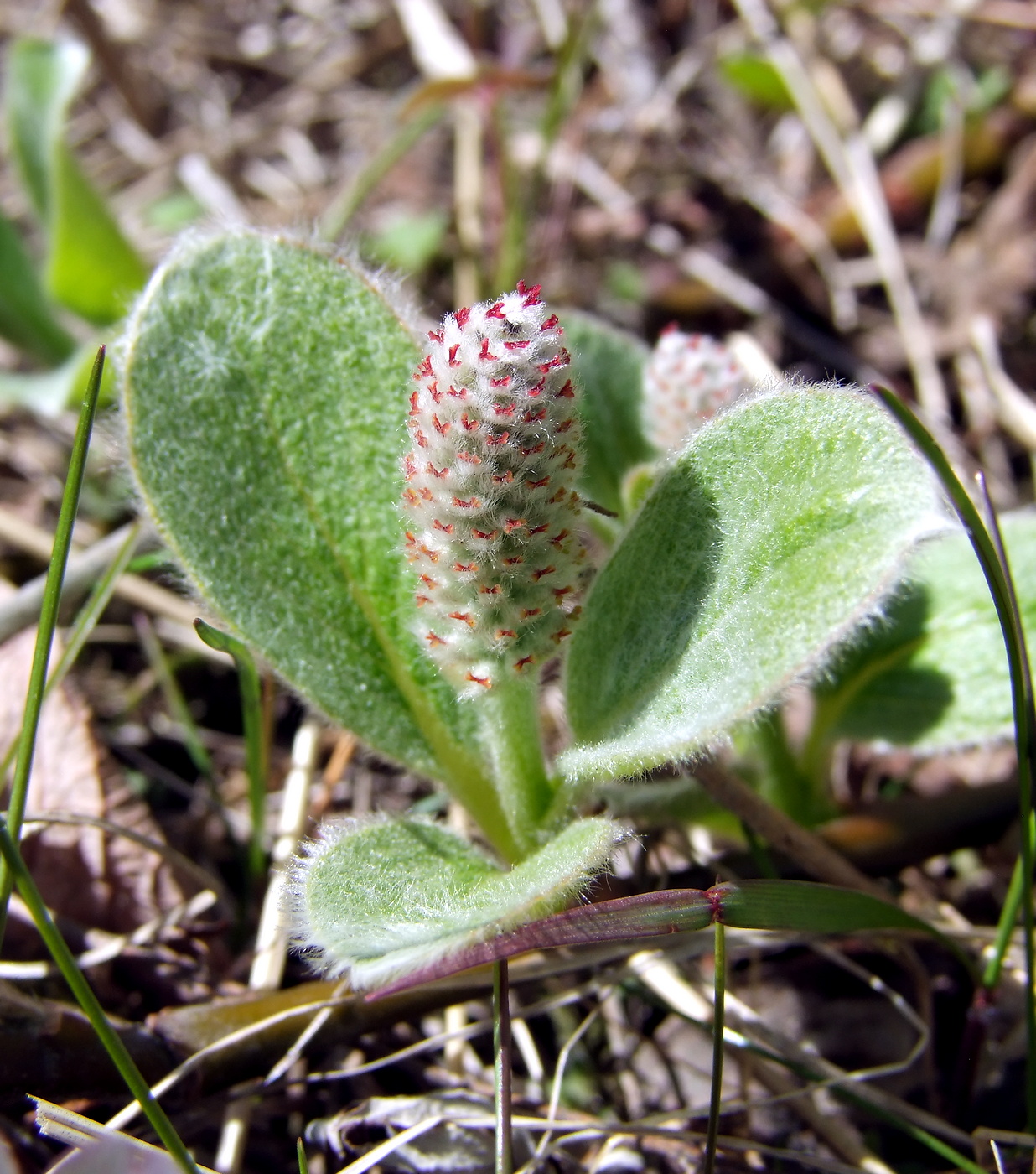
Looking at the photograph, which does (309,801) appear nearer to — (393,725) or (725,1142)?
(393,725)

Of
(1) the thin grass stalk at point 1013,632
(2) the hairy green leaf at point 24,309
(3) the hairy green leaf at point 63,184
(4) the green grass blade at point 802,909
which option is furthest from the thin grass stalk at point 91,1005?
(2) the hairy green leaf at point 24,309

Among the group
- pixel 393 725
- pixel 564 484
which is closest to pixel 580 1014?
pixel 393 725

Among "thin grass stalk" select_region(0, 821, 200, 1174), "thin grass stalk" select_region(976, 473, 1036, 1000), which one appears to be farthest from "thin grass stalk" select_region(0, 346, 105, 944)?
"thin grass stalk" select_region(976, 473, 1036, 1000)

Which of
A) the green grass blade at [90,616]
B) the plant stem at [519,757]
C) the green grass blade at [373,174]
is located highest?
the green grass blade at [373,174]

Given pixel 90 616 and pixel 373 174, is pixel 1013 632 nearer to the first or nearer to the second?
pixel 90 616

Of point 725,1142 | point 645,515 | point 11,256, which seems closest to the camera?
point 645,515

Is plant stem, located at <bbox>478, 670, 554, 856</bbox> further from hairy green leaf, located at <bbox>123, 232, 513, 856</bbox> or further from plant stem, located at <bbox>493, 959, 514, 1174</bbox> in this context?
plant stem, located at <bbox>493, 959, 514, 1174</bbox>

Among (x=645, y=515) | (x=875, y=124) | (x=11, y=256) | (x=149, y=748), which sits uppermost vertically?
(x=875, y=124)

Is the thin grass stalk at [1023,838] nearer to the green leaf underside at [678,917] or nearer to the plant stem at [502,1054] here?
the green leaf underside at [678,917]
